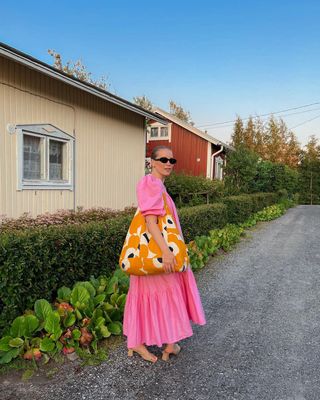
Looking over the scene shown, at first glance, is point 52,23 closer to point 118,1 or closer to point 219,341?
point 118,1

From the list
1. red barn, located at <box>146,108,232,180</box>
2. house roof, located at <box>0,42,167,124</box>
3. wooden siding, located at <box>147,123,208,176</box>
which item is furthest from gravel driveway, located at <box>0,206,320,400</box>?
wooden siding, located at <box>147,123,208,176</box>

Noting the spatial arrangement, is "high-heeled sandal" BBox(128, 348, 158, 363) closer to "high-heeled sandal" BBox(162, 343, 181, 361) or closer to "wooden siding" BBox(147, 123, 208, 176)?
"high-heeled sandal" BBox(162, 343, 181, 361)

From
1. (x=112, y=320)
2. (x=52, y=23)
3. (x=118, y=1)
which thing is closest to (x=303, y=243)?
(x=112, y=320)

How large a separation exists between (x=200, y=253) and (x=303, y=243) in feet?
13.6

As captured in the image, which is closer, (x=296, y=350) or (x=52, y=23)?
(x=296, y=350)

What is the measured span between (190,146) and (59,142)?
12.8 metres

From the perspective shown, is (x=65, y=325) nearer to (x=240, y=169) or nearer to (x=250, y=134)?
(x=240, y=169)

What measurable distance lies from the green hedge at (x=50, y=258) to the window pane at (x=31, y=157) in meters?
2.69

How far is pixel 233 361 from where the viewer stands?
279 centimetres

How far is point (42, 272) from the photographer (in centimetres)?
313

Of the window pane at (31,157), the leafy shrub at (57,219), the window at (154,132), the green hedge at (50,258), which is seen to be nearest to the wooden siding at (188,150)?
the window at (154,132)

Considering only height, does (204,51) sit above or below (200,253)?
above

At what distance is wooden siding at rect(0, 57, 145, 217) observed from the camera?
573 cm

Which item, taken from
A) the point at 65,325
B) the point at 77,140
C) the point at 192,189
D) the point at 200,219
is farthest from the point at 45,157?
the point at 192,189
